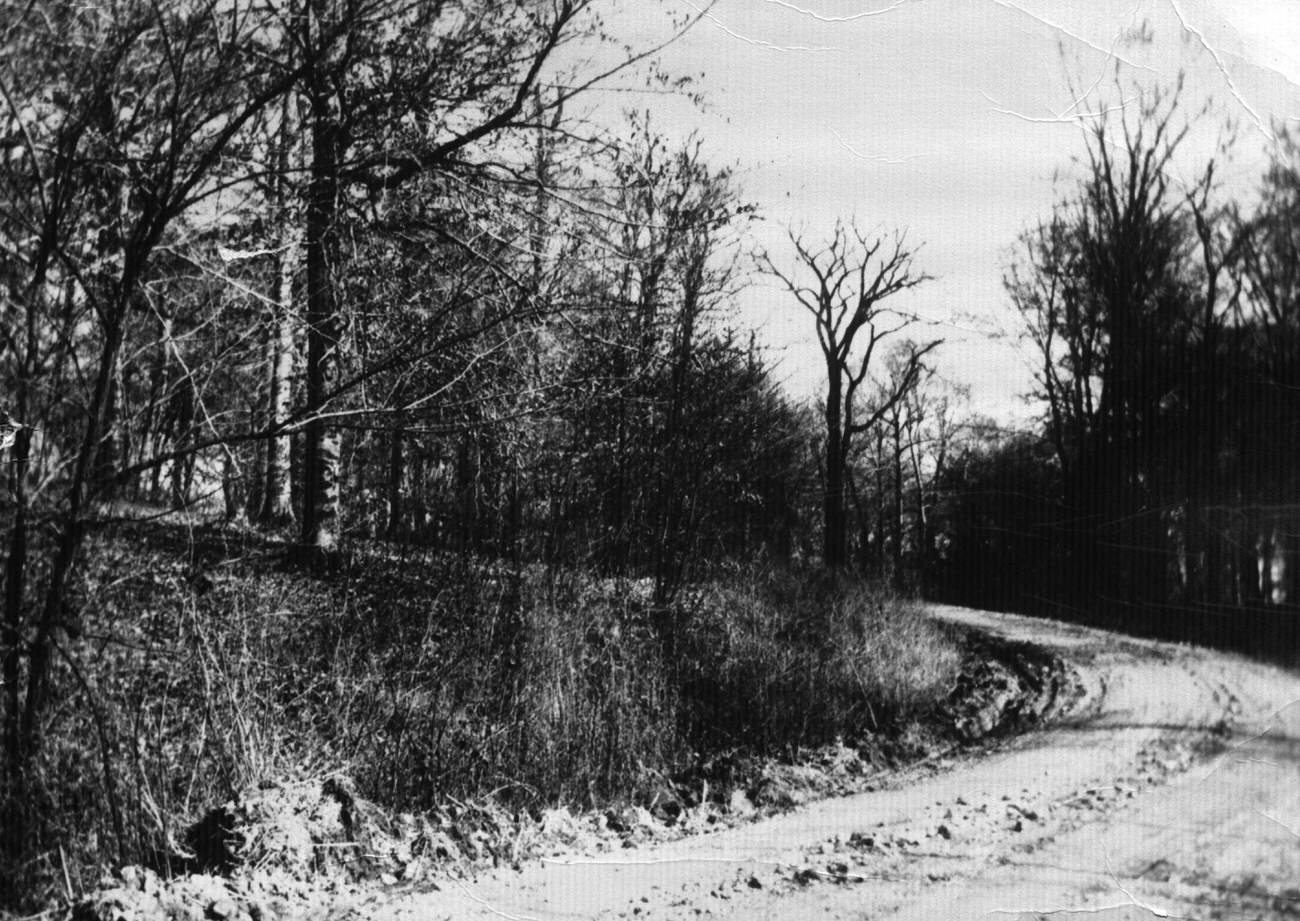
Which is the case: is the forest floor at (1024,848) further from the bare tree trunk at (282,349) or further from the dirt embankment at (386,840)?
the bare tree trunk at (282,349)

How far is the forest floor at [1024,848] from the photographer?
359 cm

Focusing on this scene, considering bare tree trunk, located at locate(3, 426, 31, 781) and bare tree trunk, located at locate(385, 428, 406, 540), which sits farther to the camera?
bare tree trunk, located at locate(385, 428, 406, 540)

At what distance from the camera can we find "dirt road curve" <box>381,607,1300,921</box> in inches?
141

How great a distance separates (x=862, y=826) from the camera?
468 cm

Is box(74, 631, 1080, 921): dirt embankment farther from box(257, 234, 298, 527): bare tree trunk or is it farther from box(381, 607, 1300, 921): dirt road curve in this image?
box(257, 234, 298, 527): bare tree trunk

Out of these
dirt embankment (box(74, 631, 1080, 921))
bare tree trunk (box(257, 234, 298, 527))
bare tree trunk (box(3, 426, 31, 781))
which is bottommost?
dirt embankment (box(74, 631, 1080, 921))


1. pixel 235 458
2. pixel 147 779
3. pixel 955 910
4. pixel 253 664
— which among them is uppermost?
pixel 235 458

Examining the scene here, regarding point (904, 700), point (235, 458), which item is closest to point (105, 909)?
point (235, 458)

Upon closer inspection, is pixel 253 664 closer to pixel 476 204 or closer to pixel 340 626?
pixel 340 626

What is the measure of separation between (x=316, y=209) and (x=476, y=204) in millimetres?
1169

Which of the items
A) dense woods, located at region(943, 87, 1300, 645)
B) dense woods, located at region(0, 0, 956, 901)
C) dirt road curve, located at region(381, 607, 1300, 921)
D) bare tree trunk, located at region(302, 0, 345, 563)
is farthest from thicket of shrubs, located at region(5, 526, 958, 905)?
dense woods, located at region(943, 87, 1300, 645)

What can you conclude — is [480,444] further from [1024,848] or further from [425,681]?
[1024,848]

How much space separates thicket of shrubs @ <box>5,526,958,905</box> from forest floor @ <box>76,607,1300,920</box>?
700 millimetres

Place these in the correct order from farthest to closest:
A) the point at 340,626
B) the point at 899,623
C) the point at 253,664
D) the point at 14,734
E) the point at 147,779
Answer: the point at 899,623
the point at 340,626
the point at 253,664
the point at 147,779
the point at 14,734
